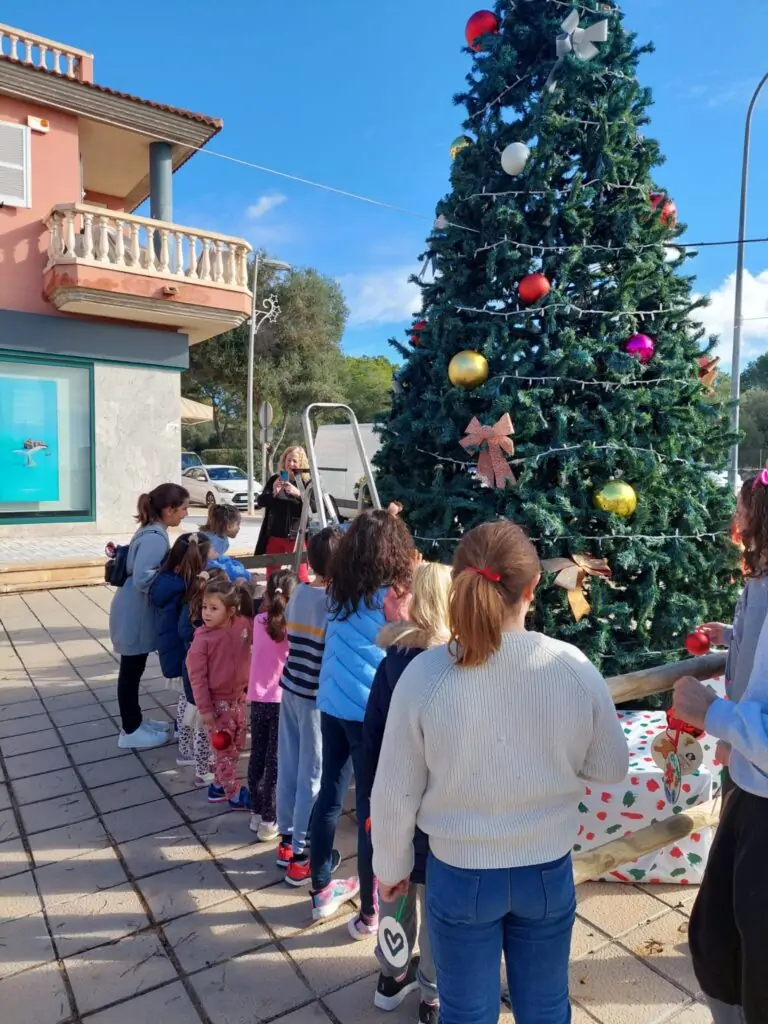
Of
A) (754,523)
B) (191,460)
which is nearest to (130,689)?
(754,523)

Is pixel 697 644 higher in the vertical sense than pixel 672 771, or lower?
higher

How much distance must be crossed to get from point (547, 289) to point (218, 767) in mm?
2832

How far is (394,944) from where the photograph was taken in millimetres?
2018

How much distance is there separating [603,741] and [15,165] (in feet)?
43.9

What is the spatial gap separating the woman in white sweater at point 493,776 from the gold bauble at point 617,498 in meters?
1.75

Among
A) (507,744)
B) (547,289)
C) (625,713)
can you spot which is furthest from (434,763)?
(547,289)

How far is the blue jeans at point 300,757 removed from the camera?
275 centimetres

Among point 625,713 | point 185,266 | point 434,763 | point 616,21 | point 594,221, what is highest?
point 185,266

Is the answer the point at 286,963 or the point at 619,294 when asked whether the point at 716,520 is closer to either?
the point at 619,294

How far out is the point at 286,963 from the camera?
230cm

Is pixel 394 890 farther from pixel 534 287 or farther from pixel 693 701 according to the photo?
pixel 534 287

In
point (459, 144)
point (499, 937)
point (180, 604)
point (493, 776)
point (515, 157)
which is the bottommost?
point (499, 937)

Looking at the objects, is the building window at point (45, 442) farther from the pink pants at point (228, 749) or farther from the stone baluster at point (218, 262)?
the pink pants at point (228, 749)

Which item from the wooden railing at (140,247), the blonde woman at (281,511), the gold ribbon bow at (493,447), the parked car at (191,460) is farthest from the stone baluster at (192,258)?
the parked car at (191,460)
